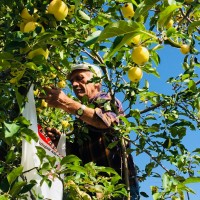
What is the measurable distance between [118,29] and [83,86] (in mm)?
2053

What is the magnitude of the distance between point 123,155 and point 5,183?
1164 millimetres

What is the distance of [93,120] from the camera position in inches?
95.7

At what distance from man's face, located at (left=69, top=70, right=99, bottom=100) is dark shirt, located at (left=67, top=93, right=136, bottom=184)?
0.43 feet

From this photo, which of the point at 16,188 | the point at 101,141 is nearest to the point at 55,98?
the point at 101,141

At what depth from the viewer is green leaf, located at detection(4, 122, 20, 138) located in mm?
1521

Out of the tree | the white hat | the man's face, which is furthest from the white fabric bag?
the man's face

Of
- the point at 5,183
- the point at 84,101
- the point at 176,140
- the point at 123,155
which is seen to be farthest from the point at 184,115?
the point at 5,183

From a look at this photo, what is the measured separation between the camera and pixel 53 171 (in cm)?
170

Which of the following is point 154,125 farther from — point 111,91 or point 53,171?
point 53,171

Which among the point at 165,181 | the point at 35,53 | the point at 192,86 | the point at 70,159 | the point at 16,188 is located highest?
the point at 192,86

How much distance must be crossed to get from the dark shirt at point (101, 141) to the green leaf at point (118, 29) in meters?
1.67

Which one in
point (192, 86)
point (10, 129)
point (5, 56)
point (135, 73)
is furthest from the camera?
point (192, 86)

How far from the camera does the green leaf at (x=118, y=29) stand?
841 millimetres

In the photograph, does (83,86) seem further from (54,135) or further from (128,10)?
(128,10)
